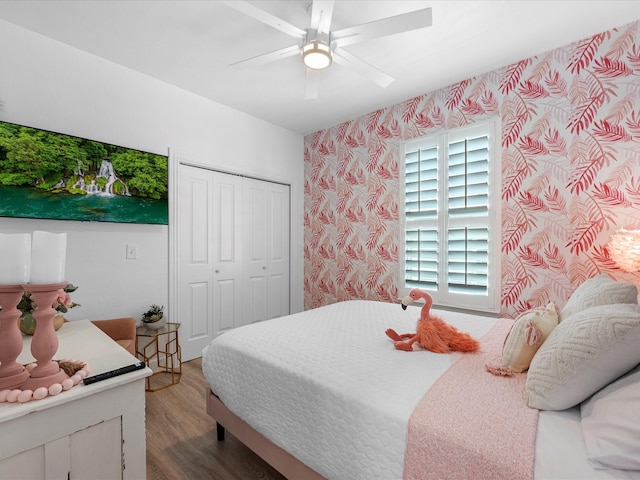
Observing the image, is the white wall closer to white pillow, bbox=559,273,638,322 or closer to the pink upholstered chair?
the pink upholstered chair

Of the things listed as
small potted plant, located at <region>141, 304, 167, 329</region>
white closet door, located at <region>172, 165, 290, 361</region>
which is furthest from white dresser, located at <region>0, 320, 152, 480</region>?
white closet door, located at <region>172, 165, 290, 361</region>

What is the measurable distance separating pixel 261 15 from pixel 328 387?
72.6 inches

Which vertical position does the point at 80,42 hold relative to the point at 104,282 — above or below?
above

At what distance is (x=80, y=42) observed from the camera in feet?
7.59

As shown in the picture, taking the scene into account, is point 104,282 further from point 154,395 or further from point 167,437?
point 167,437

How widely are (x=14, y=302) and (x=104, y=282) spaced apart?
1746mm

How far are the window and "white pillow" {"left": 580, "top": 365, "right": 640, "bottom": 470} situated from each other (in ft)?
6.26

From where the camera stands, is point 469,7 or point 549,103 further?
point 549,103

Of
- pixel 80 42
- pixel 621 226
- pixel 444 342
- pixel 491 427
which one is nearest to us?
pixel 491 427

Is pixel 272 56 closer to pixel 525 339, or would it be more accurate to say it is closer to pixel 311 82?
pixel 311 82

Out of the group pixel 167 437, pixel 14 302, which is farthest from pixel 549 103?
pixel 167 437

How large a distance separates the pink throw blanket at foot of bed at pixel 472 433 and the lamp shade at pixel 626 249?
1370 mm

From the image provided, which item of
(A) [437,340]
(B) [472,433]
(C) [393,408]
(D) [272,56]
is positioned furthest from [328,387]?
(D) [272,56]

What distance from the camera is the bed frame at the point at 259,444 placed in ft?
4.19
